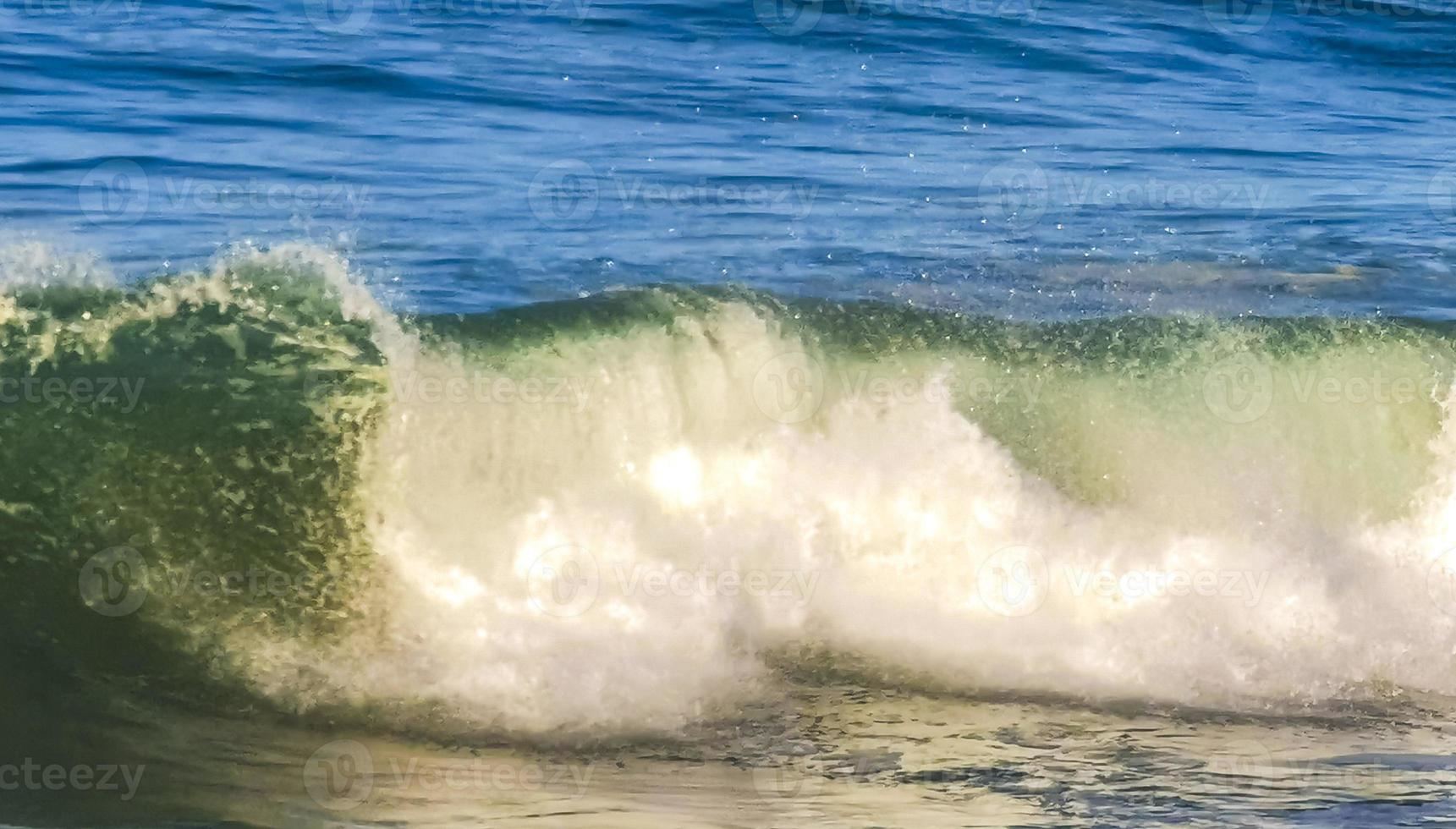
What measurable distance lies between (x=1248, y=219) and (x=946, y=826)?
6254mm

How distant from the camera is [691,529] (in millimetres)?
5691

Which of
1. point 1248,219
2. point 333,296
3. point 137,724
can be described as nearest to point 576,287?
point 333,296

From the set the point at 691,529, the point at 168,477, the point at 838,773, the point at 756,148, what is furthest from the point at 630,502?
the point at 756,148

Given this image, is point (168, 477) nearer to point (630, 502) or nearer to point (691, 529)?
point (630, 502)

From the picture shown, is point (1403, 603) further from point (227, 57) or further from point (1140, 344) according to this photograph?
point (227, 57)

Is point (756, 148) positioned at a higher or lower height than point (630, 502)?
higher

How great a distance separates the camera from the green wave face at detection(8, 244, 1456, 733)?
5.34 metres

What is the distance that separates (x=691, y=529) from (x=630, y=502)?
0.79ft

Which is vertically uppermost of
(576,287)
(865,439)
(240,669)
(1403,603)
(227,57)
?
(227,57)

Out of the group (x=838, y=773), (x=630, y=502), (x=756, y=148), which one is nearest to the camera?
(x=838, y=773)

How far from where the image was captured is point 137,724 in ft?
16.5

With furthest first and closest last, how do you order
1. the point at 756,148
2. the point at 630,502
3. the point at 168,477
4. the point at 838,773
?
the point at 756,148 < the point at 630,502 < the point at 168,477 < the point at 838,773

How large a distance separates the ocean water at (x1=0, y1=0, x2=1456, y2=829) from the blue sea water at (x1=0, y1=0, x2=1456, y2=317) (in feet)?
0.31

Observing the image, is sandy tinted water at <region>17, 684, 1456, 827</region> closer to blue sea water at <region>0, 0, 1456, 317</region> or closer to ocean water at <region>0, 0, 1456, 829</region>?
ocean water at <region>0, 0, 1456, 829</region>
